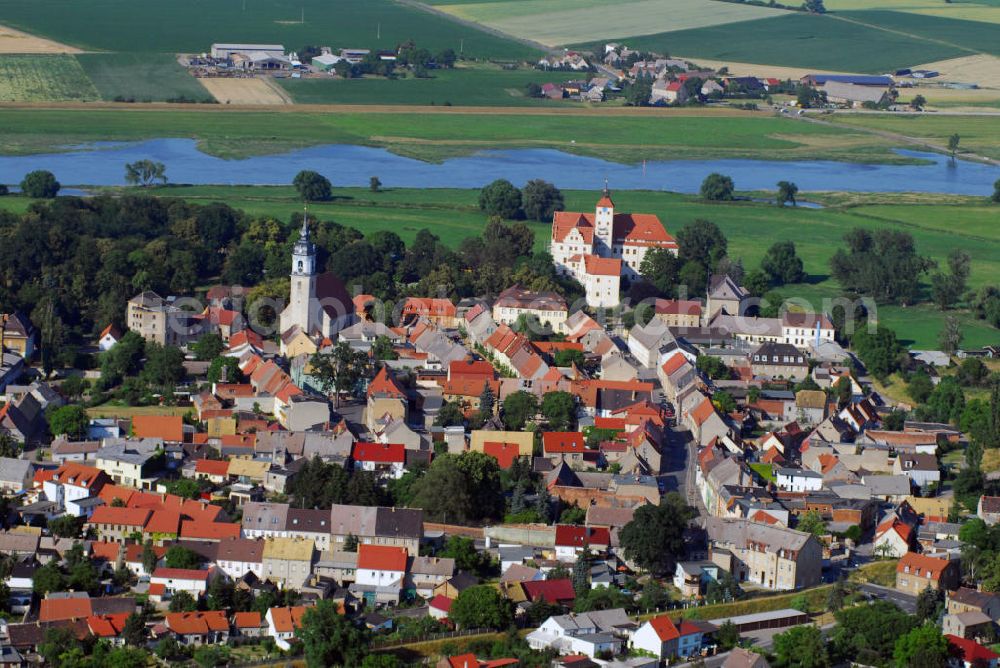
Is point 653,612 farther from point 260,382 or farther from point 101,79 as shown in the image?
point 101,79

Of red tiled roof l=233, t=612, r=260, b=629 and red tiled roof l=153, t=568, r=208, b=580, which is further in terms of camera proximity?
red tiled roof l=153, t=568, r=208, b=580

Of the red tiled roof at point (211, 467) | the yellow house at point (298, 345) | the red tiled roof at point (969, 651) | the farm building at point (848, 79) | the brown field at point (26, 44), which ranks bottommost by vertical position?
the red tiled roof at point (969, 651)

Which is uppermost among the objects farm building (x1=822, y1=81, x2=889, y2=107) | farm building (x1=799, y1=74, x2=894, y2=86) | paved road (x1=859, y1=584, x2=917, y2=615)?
farm building (x1=799, y1=74, x2=894, y2=86)

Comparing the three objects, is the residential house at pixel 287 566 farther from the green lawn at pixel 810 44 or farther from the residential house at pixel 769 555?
the green lawn at pixel 810 44

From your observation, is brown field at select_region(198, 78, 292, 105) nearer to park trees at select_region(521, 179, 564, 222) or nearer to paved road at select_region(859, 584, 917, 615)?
park trees at select_region(521, 179, 564, 222)

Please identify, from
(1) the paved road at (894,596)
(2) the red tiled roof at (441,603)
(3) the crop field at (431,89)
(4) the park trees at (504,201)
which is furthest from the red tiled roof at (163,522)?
(3) the crop field at (431,89)

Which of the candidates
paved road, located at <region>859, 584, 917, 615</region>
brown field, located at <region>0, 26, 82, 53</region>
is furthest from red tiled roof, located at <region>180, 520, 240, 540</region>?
brown field, located at <region>0, 26, 82, 53</region>

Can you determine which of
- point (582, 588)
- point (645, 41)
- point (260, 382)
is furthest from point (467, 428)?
point (645, 41)
